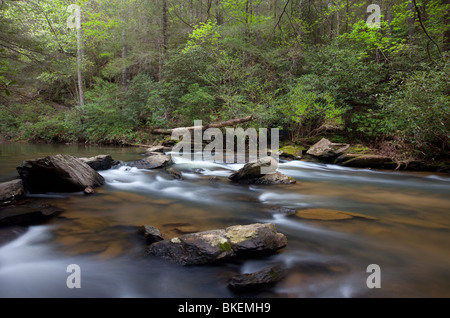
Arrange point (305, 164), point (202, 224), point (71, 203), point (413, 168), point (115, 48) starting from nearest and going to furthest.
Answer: point (202, 224), point (71, 203), point (413, 168), point (305, 164), point (115, 48)

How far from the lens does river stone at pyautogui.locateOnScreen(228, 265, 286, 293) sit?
88.4 inches

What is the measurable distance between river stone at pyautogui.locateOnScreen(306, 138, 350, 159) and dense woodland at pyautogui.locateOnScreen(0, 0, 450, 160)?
43.6 inches

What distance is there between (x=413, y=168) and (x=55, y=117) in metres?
21.1

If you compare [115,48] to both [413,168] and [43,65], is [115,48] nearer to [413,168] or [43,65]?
[43,65]

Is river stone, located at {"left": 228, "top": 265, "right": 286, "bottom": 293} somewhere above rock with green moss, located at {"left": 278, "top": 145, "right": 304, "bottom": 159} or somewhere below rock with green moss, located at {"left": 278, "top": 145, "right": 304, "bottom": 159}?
below

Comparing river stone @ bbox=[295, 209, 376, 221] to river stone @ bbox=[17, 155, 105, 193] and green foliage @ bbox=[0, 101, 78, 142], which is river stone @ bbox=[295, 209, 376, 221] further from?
green foliage @ bbox=[0, 101, 78, 142]

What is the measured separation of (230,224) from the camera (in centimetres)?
391

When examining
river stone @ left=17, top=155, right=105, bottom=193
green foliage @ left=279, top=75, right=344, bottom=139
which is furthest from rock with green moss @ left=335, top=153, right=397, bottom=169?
river stone @ left=17, top=155, right=105, bottom=193

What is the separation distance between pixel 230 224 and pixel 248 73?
11.0 m

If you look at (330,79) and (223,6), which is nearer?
(330,79)

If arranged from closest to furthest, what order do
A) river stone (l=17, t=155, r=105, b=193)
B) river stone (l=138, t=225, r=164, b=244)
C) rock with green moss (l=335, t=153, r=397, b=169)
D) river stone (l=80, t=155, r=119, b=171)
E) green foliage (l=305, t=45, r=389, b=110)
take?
river stone (l=138, t=225, r=164, b=244), river stone (l=17, t=155, r=105, b=193), river stone (l=80, t=155, r=119, b=171), rock with green moss (l=335, t=153, r=397, b=169), green foliage (l=305, t=45, r=389, b=110)

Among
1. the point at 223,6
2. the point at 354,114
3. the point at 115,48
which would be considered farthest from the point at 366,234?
the point at 115,48
